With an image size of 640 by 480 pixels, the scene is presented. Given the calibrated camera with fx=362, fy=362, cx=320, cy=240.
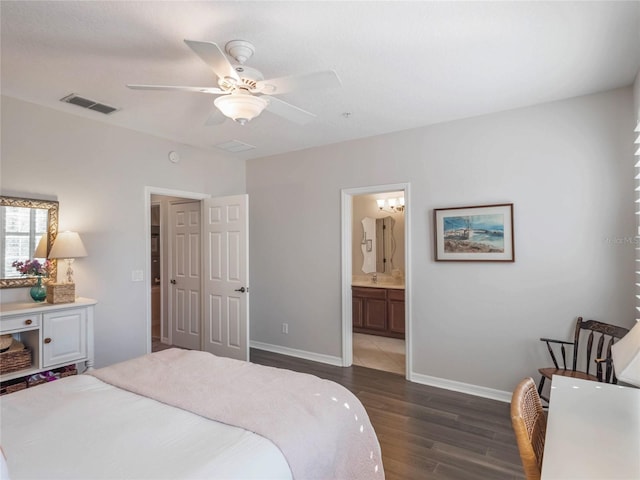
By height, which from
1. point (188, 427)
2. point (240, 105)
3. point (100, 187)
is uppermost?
point (240, 105)

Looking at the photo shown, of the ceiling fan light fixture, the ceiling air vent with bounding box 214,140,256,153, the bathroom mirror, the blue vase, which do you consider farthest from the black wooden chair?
the blue vase

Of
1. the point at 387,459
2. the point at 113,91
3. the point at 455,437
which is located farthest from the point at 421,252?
→ the point at 113,91

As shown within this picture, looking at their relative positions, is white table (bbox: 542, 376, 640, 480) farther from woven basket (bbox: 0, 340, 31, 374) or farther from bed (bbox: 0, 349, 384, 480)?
woven basket (bbox: 0, 340, 31, 374)

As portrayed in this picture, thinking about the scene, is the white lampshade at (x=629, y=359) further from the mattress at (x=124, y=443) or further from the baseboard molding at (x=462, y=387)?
the baseboard molding at (x=462, y=387)

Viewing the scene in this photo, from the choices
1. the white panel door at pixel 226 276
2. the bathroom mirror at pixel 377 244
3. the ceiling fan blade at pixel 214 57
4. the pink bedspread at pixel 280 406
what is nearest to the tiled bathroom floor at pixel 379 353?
the bathroom mirror at pixel 377 244

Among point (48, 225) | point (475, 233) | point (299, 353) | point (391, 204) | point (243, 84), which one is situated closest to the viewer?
point (243, 84)

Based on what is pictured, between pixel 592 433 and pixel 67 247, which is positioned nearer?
pixel 592 433

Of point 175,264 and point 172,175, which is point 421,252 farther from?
point 175,264

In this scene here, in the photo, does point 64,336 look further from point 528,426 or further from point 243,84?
point 528,426

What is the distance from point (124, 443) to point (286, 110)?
2.03 metres

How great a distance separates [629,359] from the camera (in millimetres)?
1241

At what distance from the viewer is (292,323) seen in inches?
186

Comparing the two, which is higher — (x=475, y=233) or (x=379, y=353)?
(x=475, y=233)

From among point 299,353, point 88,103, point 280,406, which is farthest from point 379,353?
point 88,103
